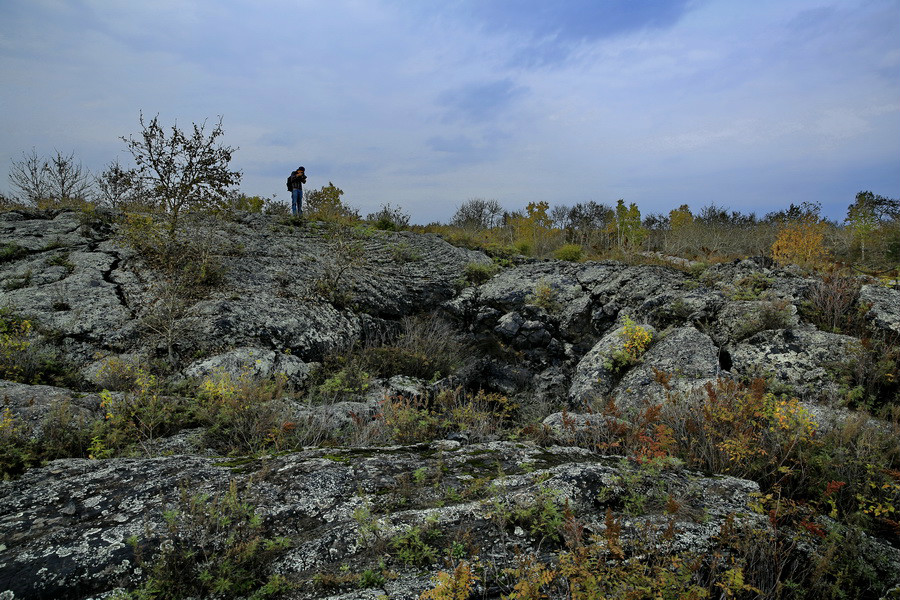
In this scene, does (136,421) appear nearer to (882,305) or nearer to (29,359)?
(29,359)

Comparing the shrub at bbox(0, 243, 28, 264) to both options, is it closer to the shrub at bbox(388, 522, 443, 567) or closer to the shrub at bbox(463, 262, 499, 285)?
the shrub at bbox(463, 262, 499, 285)

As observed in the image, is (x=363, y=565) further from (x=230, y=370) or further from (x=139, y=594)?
(x=230, y=370)

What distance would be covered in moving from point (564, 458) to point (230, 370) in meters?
4.92

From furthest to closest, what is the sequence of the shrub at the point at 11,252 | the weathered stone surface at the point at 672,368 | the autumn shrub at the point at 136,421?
the shrub at the point at 11,252
the weathered stone surface at the point at 672,368
the autumn shrub at the point at 136,421

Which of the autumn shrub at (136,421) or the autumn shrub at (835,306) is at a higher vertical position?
the autumn shrub at (835,306)

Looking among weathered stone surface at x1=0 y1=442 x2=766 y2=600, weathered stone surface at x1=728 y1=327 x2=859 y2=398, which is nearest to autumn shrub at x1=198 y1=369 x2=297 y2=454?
weathered stone surface at x1=0 y1=442 x2=766 y2=600

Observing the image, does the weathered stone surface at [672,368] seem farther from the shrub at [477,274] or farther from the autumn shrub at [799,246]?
the autumn shrub at [799,246]

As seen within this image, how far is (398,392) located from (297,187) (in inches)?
413

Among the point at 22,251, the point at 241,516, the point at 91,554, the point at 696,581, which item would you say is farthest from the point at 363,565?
the point at 22,251

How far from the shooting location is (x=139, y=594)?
165 cm

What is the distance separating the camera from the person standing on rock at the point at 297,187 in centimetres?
1381

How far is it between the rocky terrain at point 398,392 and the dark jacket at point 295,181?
2.29 m

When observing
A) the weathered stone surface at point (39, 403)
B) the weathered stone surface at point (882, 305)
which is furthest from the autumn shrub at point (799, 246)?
the weathered stone surface at point (39, 403)

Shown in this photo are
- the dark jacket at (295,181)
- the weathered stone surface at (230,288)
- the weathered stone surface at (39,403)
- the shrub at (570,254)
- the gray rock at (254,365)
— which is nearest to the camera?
the weathered stone surface at (39,403)
